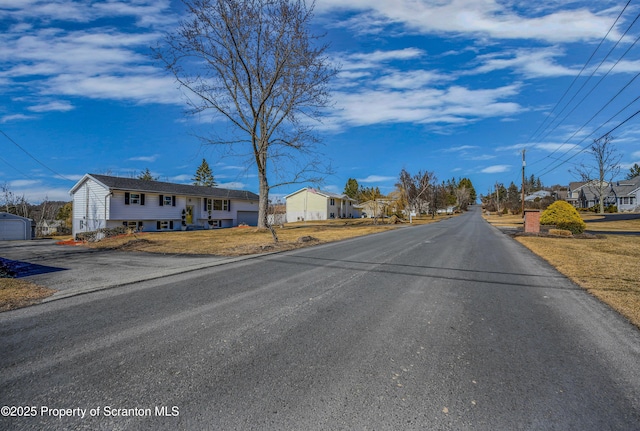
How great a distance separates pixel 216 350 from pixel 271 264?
599 centimetres

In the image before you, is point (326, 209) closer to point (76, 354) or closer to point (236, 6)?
point (236, 6)

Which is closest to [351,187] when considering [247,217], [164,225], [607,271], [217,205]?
[247,217]

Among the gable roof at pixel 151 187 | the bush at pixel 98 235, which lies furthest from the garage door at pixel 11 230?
the bush at pixel 98 235

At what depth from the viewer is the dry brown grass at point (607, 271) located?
18.0 feet

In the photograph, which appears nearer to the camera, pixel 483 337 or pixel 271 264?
pixel 483 337

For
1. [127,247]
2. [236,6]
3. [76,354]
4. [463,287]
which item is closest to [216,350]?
[76,354]

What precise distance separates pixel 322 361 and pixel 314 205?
56.5 meters

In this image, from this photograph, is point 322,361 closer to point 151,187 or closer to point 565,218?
point 565,218

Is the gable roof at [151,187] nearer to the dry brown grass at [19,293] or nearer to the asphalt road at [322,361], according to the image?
the dry brown grass at [19,293]

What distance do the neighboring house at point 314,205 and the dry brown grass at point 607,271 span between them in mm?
46408

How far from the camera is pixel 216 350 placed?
3.51 metres

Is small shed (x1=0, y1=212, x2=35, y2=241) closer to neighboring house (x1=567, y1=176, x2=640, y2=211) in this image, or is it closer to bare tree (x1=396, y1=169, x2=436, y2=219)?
bare tree (x1=396, y1=169, x2=436, y2=219)

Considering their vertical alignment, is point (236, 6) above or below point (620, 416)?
above

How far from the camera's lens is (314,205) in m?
59.6
